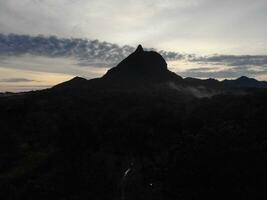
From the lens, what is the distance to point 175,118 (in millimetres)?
96312

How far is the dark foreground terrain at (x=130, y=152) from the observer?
26.5m

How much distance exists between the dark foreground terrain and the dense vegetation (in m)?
0.07

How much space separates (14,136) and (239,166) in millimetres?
76561

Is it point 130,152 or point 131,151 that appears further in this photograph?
point 131,151

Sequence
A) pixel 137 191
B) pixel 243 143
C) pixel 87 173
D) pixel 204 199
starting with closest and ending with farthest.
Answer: pixel 204 199 → pixel 243 143 → pixel 137 191 → pixel 87 173

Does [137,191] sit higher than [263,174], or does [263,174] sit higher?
[263,174]

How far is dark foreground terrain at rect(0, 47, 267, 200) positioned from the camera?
26453mm

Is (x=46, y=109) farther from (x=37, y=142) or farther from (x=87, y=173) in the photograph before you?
(x=87, y=173)

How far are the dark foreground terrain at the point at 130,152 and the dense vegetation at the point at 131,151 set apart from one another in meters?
0.07

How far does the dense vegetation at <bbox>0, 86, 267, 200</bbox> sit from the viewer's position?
26.5 meters

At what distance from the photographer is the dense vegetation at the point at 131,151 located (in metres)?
26.5

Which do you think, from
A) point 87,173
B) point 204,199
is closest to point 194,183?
point 204,199

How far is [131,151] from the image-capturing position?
7575 centimetres

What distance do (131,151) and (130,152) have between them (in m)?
0.90
